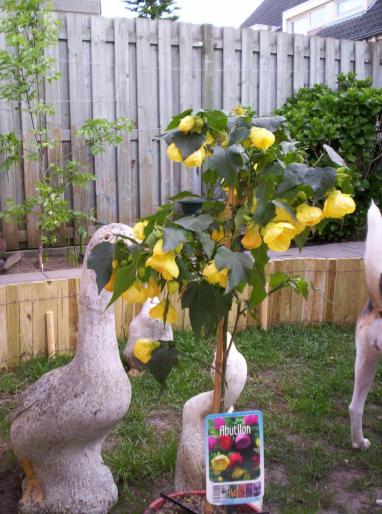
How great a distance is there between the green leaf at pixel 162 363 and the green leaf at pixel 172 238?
49cm

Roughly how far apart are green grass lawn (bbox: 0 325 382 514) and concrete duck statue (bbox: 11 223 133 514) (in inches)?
9.9

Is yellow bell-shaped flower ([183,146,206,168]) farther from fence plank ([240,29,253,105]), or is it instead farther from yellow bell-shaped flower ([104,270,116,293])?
fence plank ([240,29,253,105])

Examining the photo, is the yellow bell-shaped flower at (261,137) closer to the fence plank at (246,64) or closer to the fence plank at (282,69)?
the fence plank at (246,64)

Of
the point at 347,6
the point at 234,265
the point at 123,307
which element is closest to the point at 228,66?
the point at 123,307

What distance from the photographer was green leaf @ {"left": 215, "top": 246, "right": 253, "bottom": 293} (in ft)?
4.21

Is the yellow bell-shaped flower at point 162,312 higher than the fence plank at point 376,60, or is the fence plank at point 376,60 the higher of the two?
the fence plank at point 376,60

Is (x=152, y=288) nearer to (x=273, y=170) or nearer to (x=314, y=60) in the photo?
(x=273, y=170)

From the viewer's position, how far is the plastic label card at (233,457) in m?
1.65

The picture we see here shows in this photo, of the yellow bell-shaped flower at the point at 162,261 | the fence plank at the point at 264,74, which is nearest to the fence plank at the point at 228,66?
the fence plank at the point at 264,74

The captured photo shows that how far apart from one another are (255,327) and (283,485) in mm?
1958

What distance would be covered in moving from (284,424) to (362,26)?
41.7ft

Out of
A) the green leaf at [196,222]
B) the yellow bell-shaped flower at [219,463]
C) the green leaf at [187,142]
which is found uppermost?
the green leaf at [187,142]

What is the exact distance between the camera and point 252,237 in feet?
4.57

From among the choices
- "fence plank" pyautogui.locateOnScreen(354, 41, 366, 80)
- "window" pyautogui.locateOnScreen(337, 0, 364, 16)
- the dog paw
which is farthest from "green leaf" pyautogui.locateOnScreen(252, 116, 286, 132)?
"window" pyautogui.locateOnScreen(337, 0, 364, 16)
